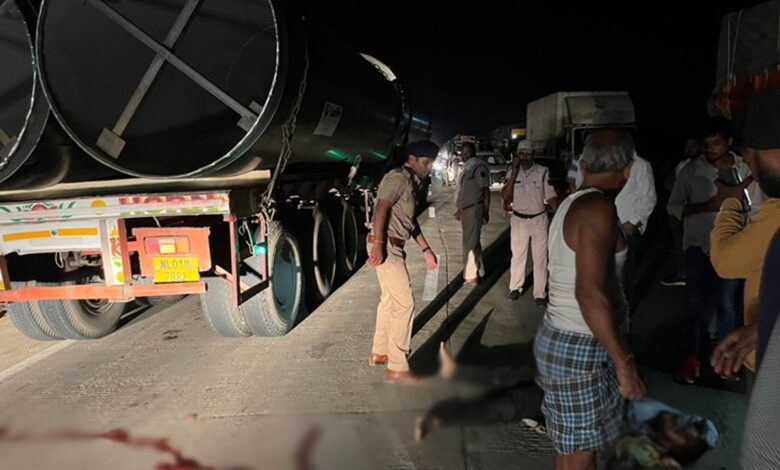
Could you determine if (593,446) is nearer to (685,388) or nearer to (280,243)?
(685,388)

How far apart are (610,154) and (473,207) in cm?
456

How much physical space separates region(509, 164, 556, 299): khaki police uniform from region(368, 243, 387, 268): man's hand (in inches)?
97.8

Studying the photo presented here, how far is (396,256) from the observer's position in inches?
165

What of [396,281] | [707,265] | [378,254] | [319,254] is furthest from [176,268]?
[707,265]

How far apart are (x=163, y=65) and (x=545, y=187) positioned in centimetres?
416

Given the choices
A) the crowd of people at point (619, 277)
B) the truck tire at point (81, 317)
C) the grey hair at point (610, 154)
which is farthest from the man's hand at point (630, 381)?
the truck tire at point (81, 317)

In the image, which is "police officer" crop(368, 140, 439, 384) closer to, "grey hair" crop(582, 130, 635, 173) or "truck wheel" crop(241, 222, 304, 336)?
"truck wheel" crop(241, 222, 304, 336)

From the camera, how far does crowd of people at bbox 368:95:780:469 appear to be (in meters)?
1.54

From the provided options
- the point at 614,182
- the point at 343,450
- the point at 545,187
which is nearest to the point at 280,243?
the point at 343,450

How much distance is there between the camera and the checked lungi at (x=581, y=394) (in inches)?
87.1

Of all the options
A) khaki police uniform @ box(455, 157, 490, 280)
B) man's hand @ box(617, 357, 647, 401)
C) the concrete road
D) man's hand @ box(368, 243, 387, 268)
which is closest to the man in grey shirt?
the concrete road

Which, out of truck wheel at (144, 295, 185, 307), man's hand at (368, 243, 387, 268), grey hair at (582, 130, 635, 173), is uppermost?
grey hair at (582, 130, 635, 173)

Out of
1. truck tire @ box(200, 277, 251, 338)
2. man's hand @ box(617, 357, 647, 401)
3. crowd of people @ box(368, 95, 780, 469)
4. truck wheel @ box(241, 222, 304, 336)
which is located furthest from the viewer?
truck wheel @ box(241, 222, 304, 336)

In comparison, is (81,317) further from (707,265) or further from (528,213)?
(707,265)
